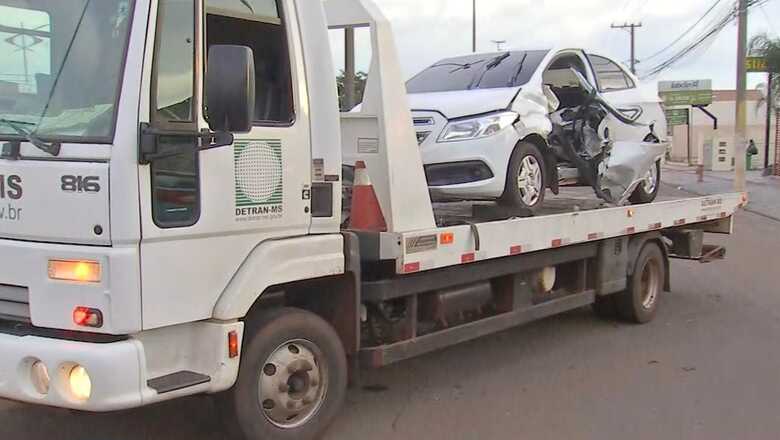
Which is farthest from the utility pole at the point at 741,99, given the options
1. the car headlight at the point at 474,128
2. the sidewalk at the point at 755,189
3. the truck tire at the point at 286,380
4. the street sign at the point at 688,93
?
the street sign at the point at 688,93

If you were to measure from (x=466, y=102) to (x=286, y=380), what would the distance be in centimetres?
328

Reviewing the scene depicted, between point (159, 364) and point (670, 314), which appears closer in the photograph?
point (159, 364)

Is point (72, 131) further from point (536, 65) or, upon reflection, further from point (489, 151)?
point (536, 65)

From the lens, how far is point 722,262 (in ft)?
39.4

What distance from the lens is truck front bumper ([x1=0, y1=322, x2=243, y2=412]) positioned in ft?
11.6

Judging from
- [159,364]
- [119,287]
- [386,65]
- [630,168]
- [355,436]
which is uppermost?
[386,65]

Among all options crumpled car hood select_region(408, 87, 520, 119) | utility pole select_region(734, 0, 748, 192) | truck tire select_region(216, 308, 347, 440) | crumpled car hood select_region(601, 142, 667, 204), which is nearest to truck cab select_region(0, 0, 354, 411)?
truck tire select_region(216, 308, 347, 440)

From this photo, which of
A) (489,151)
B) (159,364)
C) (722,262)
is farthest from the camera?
(722,262)

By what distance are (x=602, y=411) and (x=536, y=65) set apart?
3474mm

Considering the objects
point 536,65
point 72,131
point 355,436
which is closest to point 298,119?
point 72,131

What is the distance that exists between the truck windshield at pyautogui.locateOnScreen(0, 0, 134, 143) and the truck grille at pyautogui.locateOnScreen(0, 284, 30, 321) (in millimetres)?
708

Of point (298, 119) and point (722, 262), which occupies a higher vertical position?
point (298, 119)

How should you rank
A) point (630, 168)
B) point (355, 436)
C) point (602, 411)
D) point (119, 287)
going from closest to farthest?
point (119, 287)
point (355, 436)
point (602, 411)
point (630, 168)

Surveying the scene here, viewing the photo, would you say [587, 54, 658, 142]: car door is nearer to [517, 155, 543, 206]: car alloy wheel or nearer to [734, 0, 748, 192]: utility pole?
[517, 155, 543, 206]: car alloy wheel
